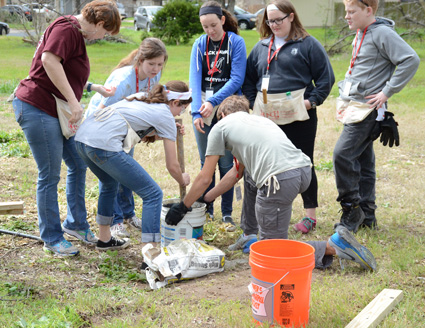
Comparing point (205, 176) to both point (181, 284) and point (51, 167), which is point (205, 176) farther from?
point (51, 167)

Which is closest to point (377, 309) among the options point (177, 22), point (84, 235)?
point (84, 235)

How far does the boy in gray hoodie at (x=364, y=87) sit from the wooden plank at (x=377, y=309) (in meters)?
1.39

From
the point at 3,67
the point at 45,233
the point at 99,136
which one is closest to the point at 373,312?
the point at 99,136

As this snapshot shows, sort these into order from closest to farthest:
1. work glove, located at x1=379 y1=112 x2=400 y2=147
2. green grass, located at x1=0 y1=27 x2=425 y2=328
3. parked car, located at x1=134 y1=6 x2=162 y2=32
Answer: green grass, located at x1=0 y1=27 x2=425 y2=328 < work glove, located at x1=379 y1=112 x2=400 y2=147 < parked car, located at x1=134 y1=6 x2=162 y2=32

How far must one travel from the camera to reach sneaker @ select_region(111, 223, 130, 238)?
4945 millimetres

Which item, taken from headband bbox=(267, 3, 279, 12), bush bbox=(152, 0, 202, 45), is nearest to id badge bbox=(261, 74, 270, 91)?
headband bbox=(267, 3, 279, 12)

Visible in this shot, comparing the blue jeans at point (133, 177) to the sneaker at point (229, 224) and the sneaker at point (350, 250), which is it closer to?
the sneaker at point (229, 224)

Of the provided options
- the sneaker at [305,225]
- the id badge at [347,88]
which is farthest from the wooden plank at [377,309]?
the id badge at [347,88]

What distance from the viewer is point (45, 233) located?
433 centimetres

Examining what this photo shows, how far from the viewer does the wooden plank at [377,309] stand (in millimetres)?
3051

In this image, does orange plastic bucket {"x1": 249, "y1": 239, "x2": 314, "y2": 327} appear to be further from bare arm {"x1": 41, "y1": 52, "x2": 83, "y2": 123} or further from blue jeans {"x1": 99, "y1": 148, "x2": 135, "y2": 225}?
blue jeans {"x1": 99, "y1": 148, "x2": 135, "y2": 225}

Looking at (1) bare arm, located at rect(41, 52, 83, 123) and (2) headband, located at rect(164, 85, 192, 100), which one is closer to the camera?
(1) bare arm, located at rect(41, 52, 83, 123)

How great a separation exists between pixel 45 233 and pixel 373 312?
2.61 m

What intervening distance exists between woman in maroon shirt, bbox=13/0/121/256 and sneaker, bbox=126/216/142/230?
0.97 metres
